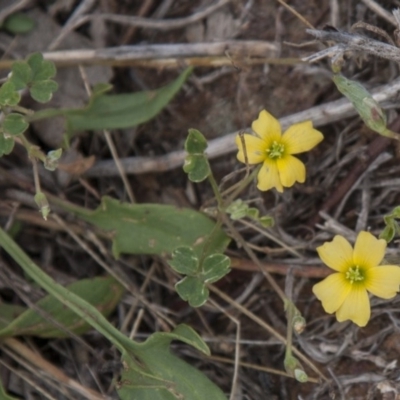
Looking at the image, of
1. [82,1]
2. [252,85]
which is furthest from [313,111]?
[82,1]

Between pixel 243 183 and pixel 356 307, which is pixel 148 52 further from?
pixel 356 307

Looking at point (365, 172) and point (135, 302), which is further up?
point (365, 172)

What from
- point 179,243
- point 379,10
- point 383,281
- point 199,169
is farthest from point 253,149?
point 379,10

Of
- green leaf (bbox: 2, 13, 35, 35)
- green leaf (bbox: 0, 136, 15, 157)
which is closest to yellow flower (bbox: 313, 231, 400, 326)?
green leaf (bbox: 0, 136, 15, 157)

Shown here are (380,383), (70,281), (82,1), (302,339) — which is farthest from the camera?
(82,1)

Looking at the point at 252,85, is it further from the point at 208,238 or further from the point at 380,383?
the point at 380,383
